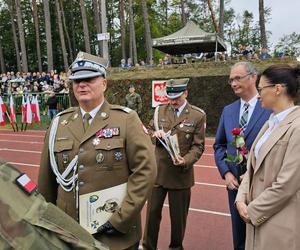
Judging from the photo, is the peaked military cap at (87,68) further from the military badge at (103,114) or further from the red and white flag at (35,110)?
the red and white flag at (35,110)

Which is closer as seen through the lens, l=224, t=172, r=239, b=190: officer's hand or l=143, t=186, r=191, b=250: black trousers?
l=224, t=172, r=239, b=190: officer's hand

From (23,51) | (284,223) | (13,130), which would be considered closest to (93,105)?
(284,223)

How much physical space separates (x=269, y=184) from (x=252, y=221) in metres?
0.26

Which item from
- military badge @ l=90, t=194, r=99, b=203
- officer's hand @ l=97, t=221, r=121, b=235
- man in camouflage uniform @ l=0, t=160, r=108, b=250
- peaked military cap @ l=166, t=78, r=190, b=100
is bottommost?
officer's hand @ l=97, t=221, r=121, b=235

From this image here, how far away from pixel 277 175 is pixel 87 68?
1360 mm

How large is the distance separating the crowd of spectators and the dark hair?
Answer: 16059 mm

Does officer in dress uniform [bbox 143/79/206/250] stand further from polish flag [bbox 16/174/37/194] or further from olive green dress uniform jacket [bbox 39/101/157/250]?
polish flag [bbox 16/174/37/194]

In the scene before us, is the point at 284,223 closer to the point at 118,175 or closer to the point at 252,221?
the point at 252,221

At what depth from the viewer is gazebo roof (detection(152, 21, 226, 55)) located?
19.3 metres

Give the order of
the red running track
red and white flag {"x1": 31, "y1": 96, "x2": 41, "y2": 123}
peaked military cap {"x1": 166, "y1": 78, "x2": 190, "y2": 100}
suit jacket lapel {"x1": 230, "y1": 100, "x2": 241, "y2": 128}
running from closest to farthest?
1. suit jacket lapel {"x1": 230, "y1": 100, "x2": 241, "y2": 128}
2. peaked military cap {"x1": 166, "y1": 78, "x2": 190, "y2": 100}
3. the red running track
4. red and white flag {"x1": 31, "y1": 96, "x2": 41, "y2": 123}

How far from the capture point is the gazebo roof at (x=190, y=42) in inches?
760

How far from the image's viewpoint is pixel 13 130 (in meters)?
16.5

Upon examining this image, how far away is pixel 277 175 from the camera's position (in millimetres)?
2402

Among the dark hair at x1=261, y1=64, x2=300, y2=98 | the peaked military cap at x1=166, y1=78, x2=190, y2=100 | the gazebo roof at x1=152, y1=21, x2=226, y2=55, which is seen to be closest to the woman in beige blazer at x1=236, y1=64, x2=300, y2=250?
the dark hair at x1=261, y1=64, x2=300, y2=98
